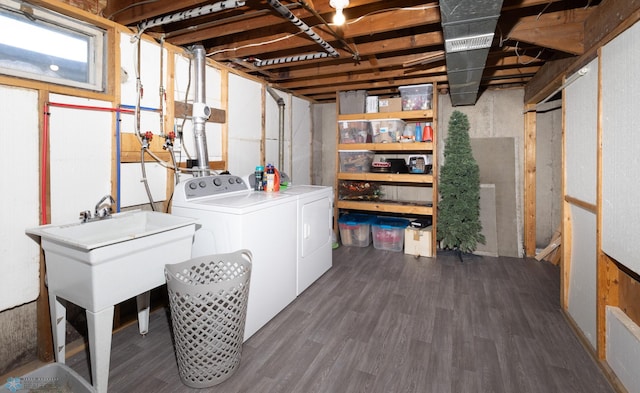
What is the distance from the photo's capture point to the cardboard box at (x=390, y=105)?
4184 mm

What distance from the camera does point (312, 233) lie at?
303cm

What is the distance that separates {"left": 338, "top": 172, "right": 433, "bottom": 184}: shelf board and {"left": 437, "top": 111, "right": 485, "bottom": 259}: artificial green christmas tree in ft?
0.90

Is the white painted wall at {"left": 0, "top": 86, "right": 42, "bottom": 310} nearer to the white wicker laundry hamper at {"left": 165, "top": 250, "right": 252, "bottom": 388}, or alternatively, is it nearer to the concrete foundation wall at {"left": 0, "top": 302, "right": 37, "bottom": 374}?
the concrete foundation wall at {"left": 0, "top": 302, "right": 37, "bottom": 374}

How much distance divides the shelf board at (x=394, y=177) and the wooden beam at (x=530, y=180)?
4.33 feet

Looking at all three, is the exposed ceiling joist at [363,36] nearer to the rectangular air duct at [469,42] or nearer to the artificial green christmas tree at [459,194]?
the rectangular air duct at [469,42]

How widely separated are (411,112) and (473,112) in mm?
1073

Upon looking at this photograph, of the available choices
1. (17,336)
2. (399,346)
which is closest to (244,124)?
(17,336)

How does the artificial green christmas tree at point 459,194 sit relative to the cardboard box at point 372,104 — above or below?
below

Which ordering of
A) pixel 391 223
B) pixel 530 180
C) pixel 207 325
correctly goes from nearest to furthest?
pixel 207 325 → pixel 530 180 → pixel 391 223

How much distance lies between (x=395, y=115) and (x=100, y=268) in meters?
3.62

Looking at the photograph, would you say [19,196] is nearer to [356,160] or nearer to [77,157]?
[77,157]

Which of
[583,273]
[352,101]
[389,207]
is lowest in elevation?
[583,273]

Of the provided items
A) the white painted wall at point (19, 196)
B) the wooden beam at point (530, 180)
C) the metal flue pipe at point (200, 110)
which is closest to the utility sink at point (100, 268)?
the white painted wall at point (19, 196)

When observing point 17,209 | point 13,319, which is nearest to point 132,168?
point 17,209
